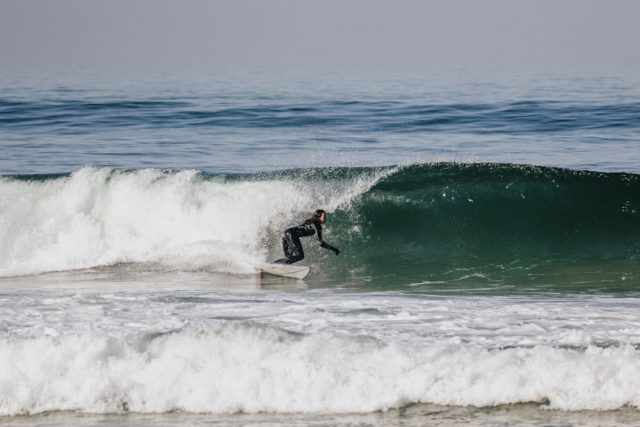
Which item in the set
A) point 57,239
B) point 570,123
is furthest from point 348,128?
point 57,239

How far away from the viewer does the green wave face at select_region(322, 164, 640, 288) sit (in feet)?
51.0

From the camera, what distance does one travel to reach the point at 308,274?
14.9 metres

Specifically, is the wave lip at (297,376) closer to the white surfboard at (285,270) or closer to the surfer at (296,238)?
the white surfboard at (285,270)

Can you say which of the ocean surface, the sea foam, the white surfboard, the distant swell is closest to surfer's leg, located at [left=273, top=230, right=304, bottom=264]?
the white surfboard

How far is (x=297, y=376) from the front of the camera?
28.7ft

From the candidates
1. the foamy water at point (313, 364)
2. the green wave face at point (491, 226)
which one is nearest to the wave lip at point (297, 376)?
the foamy water at point (313, 364)

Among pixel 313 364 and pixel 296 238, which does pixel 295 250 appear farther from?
pixel 313 364

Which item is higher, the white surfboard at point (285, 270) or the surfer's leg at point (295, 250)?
the surfer's leg at point (295, 250)

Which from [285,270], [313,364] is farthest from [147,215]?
[313,364]

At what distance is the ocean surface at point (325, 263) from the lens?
8.55 metres

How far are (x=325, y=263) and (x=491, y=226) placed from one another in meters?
3.18

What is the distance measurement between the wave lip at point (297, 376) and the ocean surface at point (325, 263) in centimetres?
2

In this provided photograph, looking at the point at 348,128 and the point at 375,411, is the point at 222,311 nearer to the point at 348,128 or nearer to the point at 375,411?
the point at 375,411

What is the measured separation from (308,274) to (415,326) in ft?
15.5
